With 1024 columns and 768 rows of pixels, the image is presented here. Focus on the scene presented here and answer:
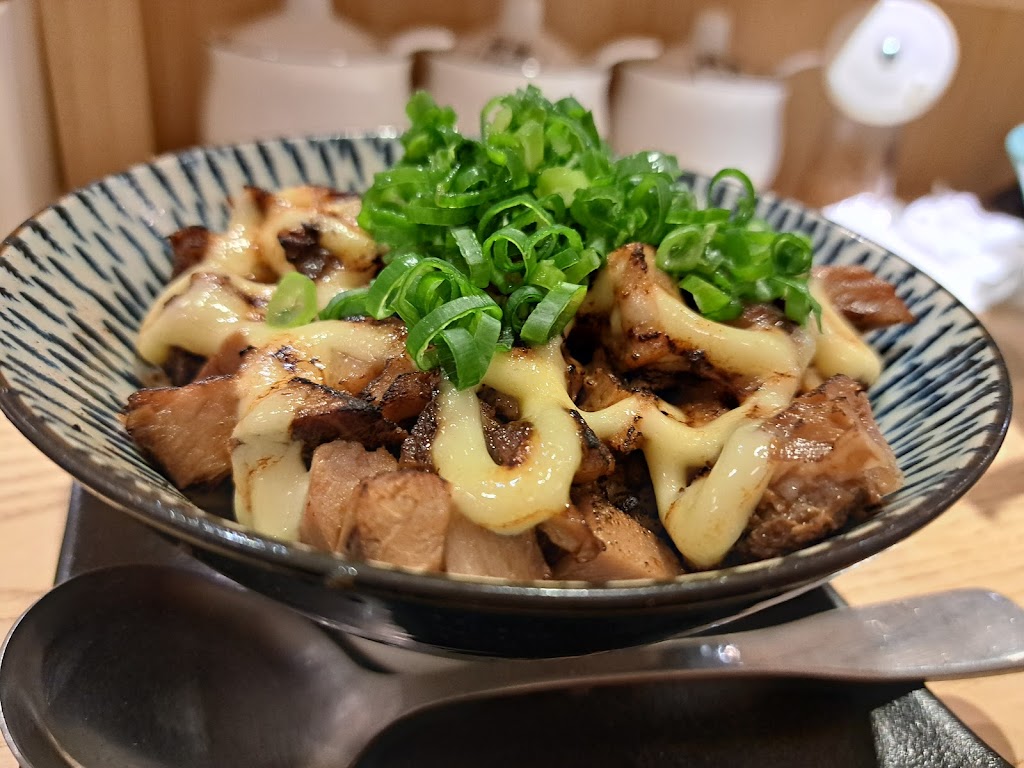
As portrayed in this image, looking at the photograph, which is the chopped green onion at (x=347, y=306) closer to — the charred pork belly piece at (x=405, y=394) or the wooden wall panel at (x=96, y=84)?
the charred pork belly piece at (x=405, y=394)

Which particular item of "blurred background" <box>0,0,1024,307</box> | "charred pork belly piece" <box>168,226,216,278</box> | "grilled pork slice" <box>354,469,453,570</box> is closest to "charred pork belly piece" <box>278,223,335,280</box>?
"charred pork belly piece" <box>168,226,216,278</box>

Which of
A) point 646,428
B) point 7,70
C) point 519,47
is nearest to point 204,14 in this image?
point 7,70

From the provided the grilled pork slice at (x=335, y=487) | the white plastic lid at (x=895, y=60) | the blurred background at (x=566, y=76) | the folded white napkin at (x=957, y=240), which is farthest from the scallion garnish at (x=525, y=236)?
the white plastic lid at (x=895, y=60)

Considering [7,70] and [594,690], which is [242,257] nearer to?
[594,690]

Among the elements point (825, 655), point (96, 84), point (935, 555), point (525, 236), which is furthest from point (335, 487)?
point (96, 84)

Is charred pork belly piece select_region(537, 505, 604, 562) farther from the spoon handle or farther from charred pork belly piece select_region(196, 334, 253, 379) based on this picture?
charred pork belly piece select_region(196, 334, 253, 379)

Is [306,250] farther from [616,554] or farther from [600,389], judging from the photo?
[616,554]
